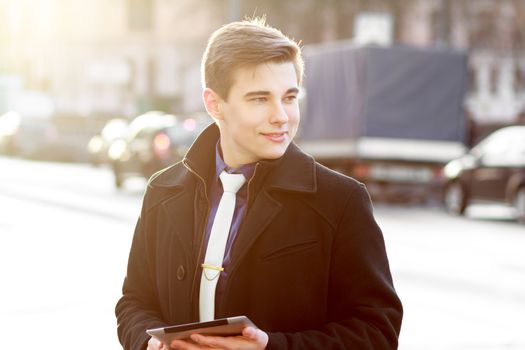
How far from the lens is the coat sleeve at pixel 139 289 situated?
11.2 ft

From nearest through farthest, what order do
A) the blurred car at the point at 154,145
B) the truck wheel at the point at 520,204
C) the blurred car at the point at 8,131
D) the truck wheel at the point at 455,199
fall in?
the truck wheel at the point at 520,204, the truck wheel at the point at 455,199, the blurred car at the point at 154,145, the blurred car at the point at 8,131

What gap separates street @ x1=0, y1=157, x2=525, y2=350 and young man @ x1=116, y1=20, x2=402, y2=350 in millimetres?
5014

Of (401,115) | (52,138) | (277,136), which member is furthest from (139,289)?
(52,138)

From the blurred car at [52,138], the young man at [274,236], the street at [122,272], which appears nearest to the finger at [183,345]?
the young man at [274,236]

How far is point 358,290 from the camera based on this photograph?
3.12m

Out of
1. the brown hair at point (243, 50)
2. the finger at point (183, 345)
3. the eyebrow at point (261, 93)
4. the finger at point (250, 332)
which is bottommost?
the finger at point (183, 345)

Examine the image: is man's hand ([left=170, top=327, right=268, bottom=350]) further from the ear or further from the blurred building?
the blurred building

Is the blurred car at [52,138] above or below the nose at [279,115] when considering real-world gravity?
below

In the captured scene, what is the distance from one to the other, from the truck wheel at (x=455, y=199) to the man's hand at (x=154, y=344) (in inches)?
803

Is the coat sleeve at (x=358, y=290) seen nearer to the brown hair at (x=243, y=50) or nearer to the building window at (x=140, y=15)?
the brown hair at (x=243, y=50)

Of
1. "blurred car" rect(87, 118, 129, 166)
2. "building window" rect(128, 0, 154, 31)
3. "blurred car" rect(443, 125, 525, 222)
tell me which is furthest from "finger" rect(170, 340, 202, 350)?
"building window" rect(128, 0, 154, 31)

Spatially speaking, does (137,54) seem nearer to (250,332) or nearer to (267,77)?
(267,77)

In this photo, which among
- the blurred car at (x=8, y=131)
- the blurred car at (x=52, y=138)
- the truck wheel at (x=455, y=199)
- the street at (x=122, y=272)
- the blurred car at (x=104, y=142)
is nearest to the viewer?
the street at (x=122, y=272)

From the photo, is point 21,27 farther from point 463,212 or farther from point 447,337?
point 447,337
